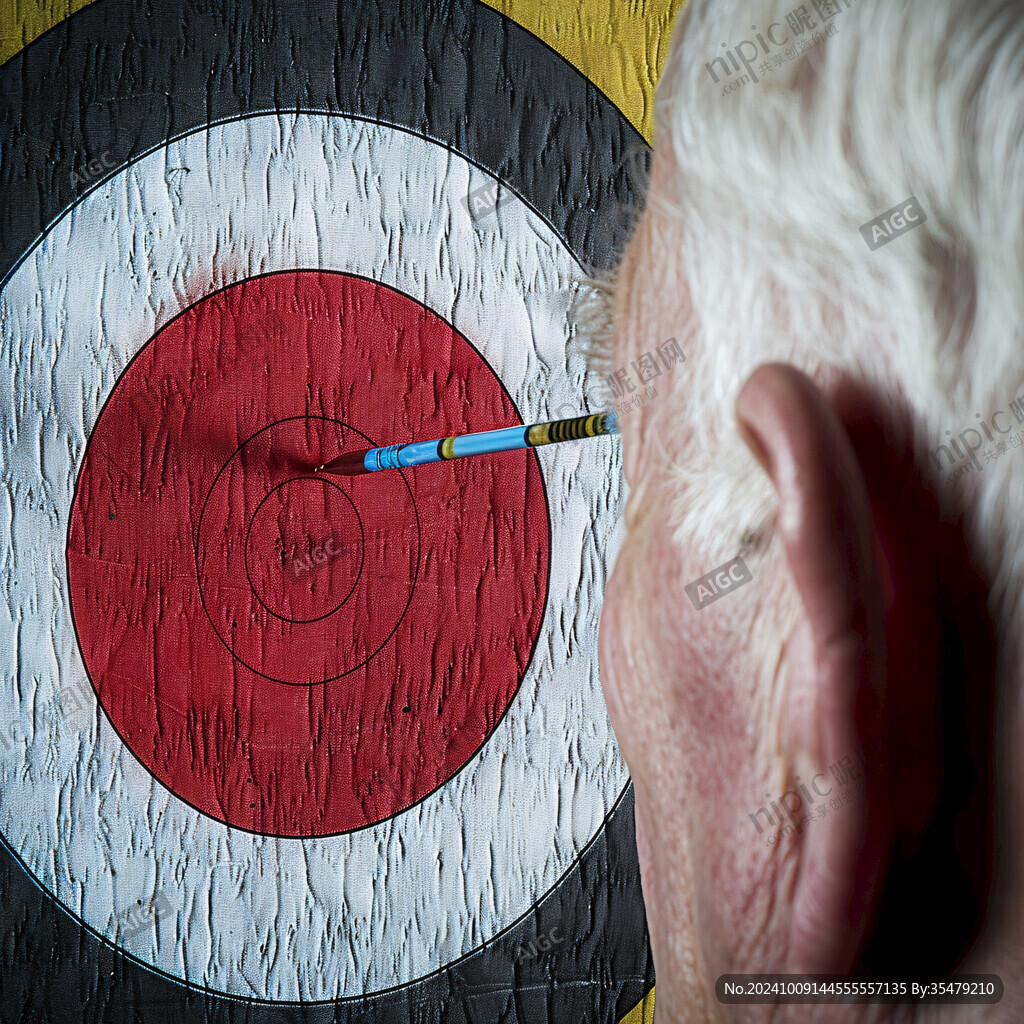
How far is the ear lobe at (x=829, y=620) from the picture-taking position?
24 centimetres

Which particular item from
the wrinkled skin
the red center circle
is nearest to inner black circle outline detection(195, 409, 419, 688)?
the red center circle

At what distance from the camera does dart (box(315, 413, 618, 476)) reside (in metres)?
0.52

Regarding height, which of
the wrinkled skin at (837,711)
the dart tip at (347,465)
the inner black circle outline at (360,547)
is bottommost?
the wrinkled skin at (837,711)

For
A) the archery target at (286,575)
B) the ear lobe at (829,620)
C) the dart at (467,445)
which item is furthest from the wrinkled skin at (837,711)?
the archery target at (286,575)

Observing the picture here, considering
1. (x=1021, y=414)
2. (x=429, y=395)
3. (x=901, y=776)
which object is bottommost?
(x=901, y=776)

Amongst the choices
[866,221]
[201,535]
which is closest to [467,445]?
[201,535]

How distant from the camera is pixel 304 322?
0.60 metres

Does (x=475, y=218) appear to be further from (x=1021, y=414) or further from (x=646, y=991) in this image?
(x=646, y=991)

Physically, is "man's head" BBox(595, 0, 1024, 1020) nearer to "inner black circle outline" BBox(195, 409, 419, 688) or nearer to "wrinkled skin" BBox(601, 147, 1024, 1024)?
"wrinkled skin" BBox(601, 147, 1024, 1024)

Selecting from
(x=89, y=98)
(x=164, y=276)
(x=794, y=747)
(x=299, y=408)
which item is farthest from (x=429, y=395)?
(x=794, y=747)

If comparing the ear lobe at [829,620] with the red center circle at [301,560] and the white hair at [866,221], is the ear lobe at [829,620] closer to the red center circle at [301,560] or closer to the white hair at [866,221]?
the white hair at [866,221]

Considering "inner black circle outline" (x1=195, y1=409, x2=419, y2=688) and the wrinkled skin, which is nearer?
the wrinkled skin

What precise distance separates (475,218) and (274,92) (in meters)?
0.17

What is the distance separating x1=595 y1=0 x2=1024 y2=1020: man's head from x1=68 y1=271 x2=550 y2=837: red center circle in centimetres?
31
